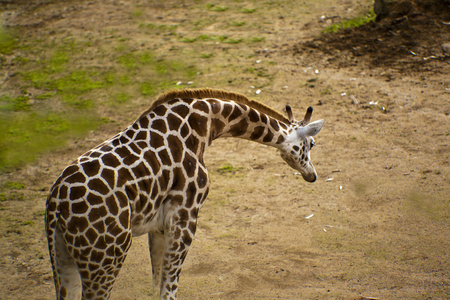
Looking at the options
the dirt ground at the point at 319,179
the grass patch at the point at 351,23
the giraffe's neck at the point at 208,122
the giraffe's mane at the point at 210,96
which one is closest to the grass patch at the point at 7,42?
the dirt ground at the point at 319,179

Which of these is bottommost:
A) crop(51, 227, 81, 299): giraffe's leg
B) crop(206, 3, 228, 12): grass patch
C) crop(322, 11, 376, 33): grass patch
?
crop(322, 11, 376, 33): grass patch

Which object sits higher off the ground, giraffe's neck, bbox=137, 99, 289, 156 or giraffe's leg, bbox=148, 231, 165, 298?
giraffe's neck, bbox=137, 99, 289, 156

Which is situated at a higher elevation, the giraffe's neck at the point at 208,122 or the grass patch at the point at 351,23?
the giraffe's neck at the point at 208,122

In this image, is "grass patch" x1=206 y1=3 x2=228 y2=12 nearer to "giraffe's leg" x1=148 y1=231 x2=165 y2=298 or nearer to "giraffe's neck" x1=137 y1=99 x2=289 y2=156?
"giraffe's neck" x1=137 y1=99 x2=289 y2=156

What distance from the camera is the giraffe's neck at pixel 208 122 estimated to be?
5.04m

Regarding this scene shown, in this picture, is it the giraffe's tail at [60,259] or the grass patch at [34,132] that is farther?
the grass patch at [34,132]

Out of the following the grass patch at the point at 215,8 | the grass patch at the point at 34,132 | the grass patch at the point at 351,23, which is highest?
the grass patch at the point at 215,8

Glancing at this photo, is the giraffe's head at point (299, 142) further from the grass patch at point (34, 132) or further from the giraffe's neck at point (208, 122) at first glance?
the grass patch at point (34, 132)

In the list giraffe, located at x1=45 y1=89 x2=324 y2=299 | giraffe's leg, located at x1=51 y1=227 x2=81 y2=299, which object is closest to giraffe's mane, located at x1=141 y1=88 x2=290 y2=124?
giraffe, located at x1=45 y1=89 x2=324 y2=299

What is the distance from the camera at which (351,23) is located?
12789mm

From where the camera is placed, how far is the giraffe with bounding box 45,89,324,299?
4.31 metres

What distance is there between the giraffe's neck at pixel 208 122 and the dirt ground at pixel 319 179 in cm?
176

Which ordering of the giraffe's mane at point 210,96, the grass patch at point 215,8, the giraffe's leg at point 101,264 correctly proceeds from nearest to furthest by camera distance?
the giraffe's leg at point 101,264
the giraffe's mane at point 210,96
the grass patch at point 215,8

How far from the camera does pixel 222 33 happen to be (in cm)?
1269
